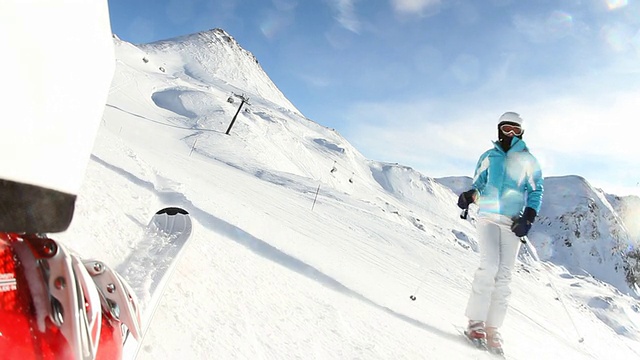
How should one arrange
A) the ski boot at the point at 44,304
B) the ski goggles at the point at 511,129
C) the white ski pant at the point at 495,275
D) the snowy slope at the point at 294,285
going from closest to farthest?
the ski boot at the point at 44,304, the snowy slope at the point at 294,285, the white ski pant at the point at 495,275, the ski goggles at the point at 511,129

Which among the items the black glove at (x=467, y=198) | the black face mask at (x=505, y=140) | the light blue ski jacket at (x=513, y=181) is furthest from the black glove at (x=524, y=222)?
the black face mask at (x=505, y=140)

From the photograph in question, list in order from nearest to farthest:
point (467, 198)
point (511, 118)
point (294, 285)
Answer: point (294, 285) → point (511, 118) → point (467, 198)

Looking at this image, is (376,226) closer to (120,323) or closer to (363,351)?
(363,351)

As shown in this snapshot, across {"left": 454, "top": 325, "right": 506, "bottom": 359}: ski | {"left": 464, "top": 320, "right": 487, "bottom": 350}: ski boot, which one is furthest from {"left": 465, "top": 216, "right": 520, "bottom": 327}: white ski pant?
{"left": 454, "top": 325, "right": 506, "bottom": 359}: ski

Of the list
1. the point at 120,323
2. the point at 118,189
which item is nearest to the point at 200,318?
the point at 120,323

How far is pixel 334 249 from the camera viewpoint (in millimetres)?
5605

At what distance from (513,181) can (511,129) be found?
51 cm

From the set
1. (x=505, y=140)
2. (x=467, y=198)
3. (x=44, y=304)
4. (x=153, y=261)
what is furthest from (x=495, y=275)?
(x=44, y=304)

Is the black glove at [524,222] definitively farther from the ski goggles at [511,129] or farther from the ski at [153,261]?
the ski at [153,261]

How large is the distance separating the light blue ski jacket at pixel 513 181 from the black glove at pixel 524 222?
0.07 m

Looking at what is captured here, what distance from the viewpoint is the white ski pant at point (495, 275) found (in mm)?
3395

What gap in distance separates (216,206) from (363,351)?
12.5 ft

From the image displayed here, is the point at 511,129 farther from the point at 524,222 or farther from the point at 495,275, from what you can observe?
the point at 495,275

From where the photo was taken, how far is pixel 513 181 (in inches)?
136
